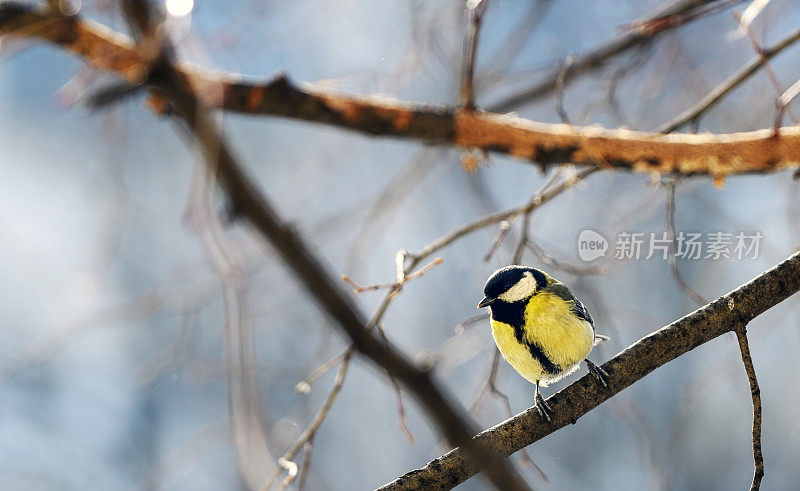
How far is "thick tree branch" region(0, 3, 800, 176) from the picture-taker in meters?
1.35

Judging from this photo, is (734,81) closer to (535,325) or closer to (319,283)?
(535,325)

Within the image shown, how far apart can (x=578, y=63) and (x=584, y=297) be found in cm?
72

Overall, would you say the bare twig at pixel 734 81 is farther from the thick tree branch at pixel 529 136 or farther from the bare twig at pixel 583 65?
the bare twig at pixel 583 65

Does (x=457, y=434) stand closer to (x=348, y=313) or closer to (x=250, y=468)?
(x=348, y=313)

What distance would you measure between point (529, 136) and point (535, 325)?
1.43 ft

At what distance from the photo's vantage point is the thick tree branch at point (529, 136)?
4.42 feet

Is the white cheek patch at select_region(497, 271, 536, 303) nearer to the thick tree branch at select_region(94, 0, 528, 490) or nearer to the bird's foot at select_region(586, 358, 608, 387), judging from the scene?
the bird's foot at select_region(586, 358, 608, 387)

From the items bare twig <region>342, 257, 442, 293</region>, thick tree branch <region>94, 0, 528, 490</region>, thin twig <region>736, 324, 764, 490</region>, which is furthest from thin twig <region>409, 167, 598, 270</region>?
thick tree branch <region>94, 0, 528, 490</region>

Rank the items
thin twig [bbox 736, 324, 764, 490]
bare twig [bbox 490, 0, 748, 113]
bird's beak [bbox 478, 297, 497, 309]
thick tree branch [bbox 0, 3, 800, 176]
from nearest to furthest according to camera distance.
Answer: thin twig [bbox 736, 324, 764, 490] → bird's beak [bbox 478, 297, 497, 309] → thick tree branch [bbox 0, 3, 800, 176] → bare twig [bbox 490, 0, 748, 113]

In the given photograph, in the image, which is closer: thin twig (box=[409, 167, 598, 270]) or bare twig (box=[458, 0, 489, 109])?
bare twig (box=[458, 0, 489, 109])

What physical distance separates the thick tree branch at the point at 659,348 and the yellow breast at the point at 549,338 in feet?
0.72

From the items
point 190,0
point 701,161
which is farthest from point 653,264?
point 190,0

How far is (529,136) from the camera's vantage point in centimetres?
147

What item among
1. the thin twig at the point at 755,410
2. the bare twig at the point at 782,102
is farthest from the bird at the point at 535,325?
the bare twig at the point at 782,102
